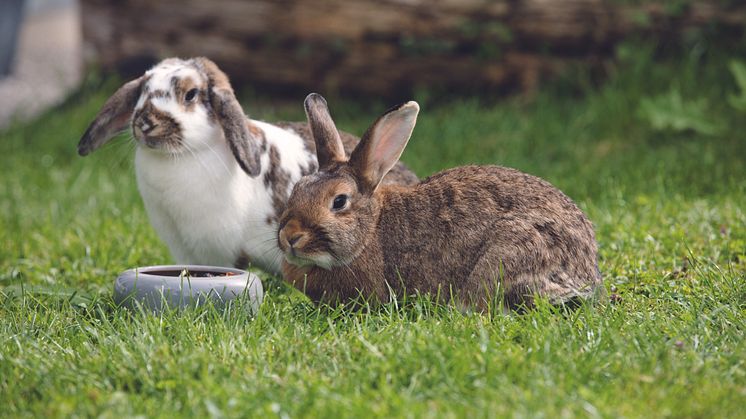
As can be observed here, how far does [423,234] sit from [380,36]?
4627mm

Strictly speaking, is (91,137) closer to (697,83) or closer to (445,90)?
(445,90)

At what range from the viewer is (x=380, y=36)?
827 cm

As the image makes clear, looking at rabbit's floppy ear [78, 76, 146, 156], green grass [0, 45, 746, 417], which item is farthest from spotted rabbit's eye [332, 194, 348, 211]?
rabbit's floppy ear [78, 76, 146, 156]

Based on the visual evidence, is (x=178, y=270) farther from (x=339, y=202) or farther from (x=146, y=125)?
(x=339, y=202)

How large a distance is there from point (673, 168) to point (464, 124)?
1.93 meters

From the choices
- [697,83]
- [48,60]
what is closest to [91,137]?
[697,83]

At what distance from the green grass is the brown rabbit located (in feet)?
0.43

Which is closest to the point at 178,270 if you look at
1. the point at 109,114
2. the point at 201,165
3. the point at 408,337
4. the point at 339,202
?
the point at 201,165

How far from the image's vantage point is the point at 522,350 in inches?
125

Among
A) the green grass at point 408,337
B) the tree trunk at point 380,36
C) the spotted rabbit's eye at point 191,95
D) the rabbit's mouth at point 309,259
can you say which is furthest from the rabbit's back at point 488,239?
the tree trunk at point 380,36

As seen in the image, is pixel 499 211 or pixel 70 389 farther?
pixel 499 211

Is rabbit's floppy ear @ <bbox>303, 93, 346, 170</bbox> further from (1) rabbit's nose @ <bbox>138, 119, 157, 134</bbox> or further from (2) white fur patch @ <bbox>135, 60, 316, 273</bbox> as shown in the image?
(1) rabbit's nose @ <bbox>138, 119, 157, 134</bbox>

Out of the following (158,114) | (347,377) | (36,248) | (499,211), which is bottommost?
(36,248)

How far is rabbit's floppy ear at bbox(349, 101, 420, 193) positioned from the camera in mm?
3873
